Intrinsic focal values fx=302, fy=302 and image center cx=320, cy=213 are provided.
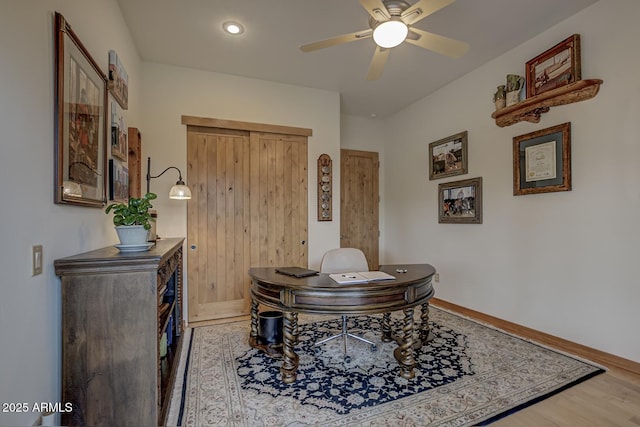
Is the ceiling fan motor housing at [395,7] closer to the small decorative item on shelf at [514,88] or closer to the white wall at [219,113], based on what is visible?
the small decorative item on shelf at [514,88]

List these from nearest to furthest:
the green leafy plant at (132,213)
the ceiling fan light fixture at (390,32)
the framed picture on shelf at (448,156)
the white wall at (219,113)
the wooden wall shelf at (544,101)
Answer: the green leafy plant at (132,213) < the ceiling fan light fixture at (390,32) < the wooden wall shelf at (544,101) < the white wall at (219,113) < the framed picture on shelf at (448,156)

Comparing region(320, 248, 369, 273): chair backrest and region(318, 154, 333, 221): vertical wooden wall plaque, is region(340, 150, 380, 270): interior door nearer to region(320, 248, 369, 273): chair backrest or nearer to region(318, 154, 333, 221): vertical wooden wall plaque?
region(318, 154, 333, 221): vertical wooden wall plaque

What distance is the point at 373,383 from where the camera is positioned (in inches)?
84.4

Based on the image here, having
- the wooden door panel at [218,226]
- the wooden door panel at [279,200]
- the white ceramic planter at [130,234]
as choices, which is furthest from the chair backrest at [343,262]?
the white ceramic planter at [130,234]

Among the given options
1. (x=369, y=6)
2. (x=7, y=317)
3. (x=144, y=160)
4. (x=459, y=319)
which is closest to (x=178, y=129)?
(x=144, y=160)

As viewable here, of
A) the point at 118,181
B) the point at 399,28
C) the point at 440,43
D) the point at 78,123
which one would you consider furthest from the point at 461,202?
the point at 78,123

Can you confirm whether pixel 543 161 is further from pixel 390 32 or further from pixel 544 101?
pixel 390 32

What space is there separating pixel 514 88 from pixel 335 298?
275cm

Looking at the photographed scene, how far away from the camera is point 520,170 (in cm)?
307

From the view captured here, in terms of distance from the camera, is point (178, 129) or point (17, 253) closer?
point (17, 253)

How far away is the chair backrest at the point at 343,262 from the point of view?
112 inches

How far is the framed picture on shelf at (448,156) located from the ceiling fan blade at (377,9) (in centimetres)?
228

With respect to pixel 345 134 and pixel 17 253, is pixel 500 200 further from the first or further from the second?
pixel 17 253

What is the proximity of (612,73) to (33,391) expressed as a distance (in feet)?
13.6
